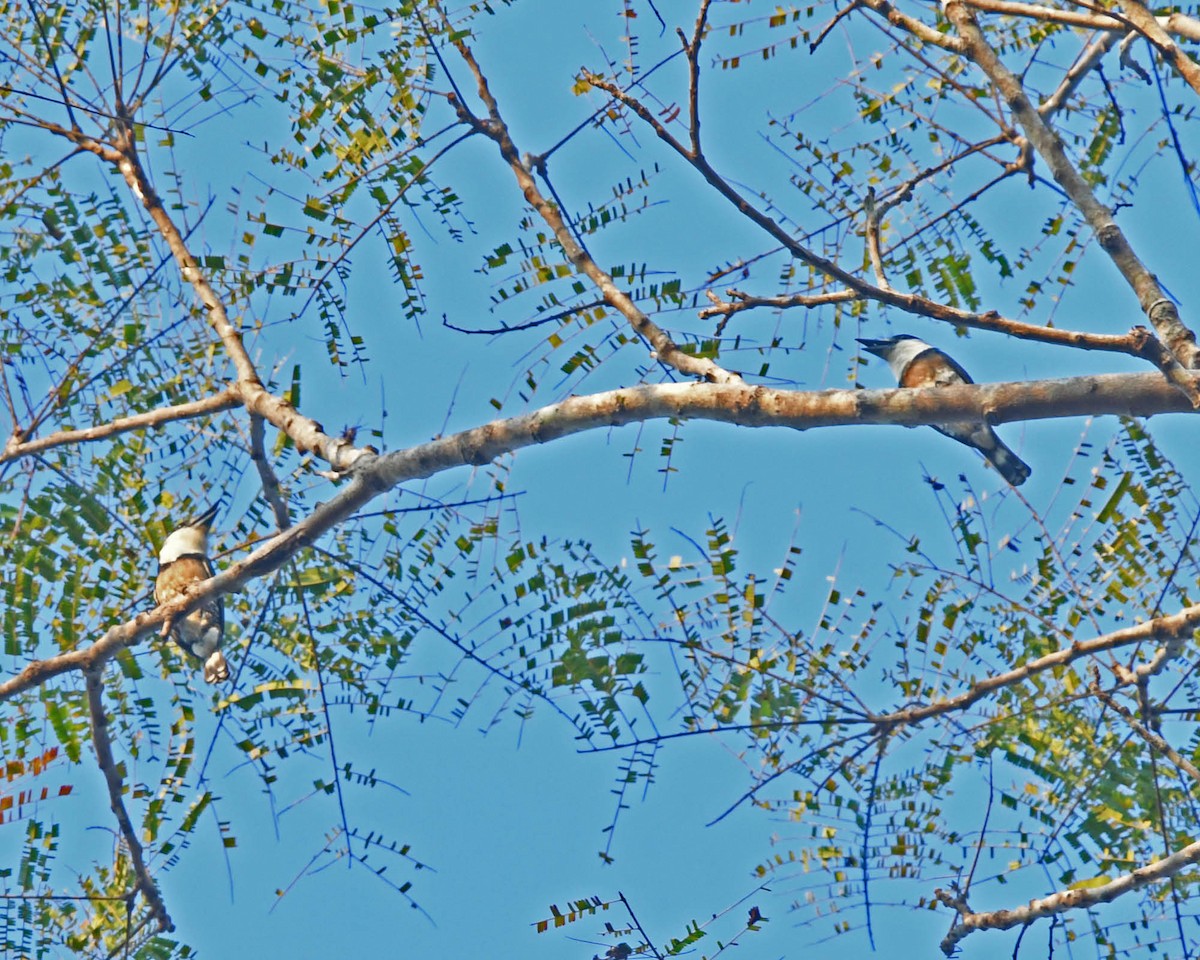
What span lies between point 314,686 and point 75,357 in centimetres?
146

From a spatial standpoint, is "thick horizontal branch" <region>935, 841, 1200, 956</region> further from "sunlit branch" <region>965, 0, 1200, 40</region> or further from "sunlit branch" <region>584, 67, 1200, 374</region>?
"sunlit branch" <region>965, 0, 1200, 40</region>

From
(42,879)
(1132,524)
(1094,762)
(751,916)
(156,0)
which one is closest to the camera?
(751,916)

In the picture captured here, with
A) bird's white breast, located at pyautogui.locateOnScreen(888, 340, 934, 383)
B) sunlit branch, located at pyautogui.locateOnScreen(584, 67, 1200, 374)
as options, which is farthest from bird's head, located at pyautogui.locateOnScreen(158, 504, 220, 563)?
bird's white breast, located at pyautogui.locateOnScreen(888, 340, 934, 383)

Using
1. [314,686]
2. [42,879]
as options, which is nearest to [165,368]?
[314,686]

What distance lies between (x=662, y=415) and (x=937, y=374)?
330 cm

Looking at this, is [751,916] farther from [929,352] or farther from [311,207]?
[929,352]

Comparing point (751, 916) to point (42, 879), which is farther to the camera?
point (42, 879)

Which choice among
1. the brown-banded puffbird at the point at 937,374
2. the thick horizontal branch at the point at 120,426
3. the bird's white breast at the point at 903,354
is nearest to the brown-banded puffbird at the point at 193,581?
the thick horizontal branch at the point at 120,426

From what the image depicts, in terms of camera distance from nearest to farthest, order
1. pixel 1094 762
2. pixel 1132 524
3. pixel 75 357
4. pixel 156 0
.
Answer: pixel 1094 762, pixel 1132 524, pixel 75 357, pixel 156 0

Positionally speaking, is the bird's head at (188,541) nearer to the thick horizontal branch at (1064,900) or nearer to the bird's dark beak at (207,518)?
the bird's dark beak at (207,518)

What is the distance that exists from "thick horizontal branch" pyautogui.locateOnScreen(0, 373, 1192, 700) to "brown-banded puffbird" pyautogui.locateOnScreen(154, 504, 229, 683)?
110 cm

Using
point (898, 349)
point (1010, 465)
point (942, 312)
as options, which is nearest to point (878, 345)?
point (898, 349)

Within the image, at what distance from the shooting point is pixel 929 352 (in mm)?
5887

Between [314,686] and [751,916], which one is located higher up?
[314,686]
